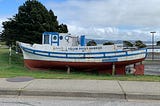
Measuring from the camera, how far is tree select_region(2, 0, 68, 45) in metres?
35.5

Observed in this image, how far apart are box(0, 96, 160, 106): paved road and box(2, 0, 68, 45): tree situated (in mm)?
26774

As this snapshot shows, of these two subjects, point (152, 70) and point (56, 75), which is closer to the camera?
point (56, 75)

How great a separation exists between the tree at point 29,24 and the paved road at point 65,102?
2677cm

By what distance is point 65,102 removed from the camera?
328 inches

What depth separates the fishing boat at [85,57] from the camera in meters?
21.1

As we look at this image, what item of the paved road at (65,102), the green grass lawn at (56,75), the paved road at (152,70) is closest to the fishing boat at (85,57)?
the green grass lawn at (56,75)

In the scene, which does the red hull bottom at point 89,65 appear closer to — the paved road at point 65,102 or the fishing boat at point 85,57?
the fishing boat at point 85,57

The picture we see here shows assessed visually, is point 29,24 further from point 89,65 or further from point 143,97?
point 143,97

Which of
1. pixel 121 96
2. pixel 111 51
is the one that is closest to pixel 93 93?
pixel 121 96

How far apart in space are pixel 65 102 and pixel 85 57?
43.2ft

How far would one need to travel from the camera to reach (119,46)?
21625 millimetres

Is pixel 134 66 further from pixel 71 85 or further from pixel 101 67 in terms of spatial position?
pixel 71 85

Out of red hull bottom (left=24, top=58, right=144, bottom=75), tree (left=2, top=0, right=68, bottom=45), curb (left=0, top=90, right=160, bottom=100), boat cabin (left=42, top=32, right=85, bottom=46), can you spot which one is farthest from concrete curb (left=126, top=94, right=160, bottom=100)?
tree (left=2, top=0, right=68, bottom=45)

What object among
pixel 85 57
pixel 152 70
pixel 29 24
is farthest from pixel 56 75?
pixel 29 24
